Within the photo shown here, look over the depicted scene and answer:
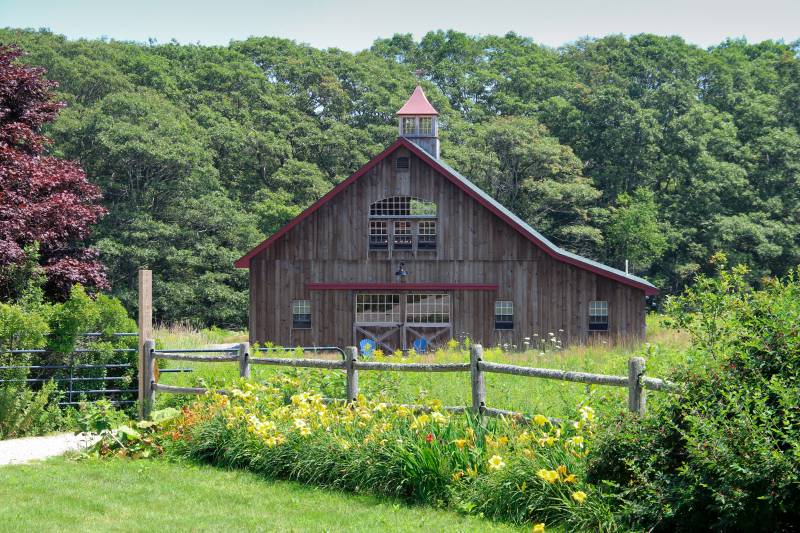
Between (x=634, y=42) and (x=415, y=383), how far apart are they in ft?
161

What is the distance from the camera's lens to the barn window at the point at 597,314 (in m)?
28.4

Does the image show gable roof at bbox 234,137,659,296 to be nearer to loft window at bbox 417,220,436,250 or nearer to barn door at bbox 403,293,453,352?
loft window at bbox 417,220,436,250

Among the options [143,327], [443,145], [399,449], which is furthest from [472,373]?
[443,145]

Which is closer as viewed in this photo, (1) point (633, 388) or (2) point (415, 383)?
(1) point (633, 388)

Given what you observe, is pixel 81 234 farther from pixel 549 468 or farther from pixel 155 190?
pixel 155 190

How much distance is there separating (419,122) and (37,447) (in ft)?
70.7

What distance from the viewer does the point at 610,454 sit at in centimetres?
767

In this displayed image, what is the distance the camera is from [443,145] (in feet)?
160


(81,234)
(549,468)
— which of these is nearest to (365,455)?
(549,468)

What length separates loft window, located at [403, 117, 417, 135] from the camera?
3175cm

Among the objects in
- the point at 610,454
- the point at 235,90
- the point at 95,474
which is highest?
the point at 235,90

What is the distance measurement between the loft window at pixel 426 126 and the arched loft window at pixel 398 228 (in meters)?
3.64

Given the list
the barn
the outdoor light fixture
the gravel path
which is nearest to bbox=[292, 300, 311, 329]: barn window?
the barn

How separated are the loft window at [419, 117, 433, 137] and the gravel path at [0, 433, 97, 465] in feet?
66.8
